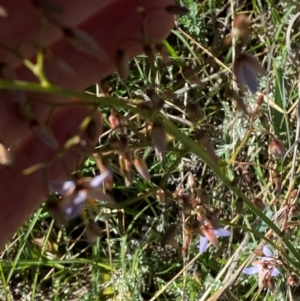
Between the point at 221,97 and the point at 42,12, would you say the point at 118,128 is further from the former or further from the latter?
the point at 221,97

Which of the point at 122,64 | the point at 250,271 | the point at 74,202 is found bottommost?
the point at 250,271

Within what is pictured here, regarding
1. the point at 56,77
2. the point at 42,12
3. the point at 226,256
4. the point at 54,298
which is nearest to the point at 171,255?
the point at 226,256

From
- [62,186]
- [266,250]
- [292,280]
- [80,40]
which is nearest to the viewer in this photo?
[80,40]

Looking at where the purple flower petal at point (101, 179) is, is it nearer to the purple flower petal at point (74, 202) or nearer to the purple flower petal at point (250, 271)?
the purple flower petal at point (74, 202)

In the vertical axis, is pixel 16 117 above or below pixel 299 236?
above

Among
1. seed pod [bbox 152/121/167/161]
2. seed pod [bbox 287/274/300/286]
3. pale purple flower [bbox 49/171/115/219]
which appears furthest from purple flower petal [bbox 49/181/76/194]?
seed pod [bbox 287/274/300/286]

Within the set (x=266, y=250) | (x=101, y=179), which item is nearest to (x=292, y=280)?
(x=266, y=250)

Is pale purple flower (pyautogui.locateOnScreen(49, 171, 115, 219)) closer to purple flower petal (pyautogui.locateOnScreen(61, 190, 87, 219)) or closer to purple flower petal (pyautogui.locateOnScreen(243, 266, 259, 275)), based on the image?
purple flower petal (pyautogui.locateOnScreen(61, 190, 87, 219))

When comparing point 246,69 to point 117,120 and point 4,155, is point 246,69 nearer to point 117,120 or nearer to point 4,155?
point 117,120
